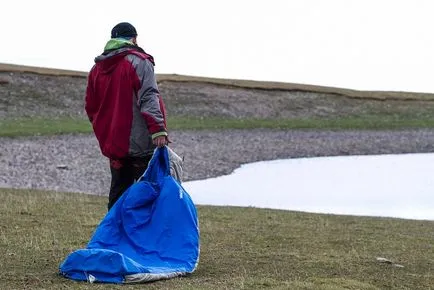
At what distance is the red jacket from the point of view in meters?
9.43

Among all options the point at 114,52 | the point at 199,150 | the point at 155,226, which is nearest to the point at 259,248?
the point at 155,226

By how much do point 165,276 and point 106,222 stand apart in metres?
0.96

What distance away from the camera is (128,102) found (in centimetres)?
956

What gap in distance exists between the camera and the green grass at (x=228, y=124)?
139 ft

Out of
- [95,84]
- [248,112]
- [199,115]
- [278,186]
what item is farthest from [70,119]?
[95,84]

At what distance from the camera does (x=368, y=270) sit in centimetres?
1008

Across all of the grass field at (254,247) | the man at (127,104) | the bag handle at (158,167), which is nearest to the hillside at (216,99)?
the grass field at (254,247)

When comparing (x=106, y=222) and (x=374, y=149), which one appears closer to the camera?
(x=106, y=222)

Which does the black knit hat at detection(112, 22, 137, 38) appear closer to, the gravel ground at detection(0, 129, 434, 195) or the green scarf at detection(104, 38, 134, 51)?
the green scarf at detection(104, 38, 134, 51)

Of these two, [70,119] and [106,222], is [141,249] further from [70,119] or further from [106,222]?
[70,119]

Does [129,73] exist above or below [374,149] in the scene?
above

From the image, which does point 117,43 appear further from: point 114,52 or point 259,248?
point 259,248

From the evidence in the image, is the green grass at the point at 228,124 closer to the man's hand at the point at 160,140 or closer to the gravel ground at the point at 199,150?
the gravel ground at the point at 199,150

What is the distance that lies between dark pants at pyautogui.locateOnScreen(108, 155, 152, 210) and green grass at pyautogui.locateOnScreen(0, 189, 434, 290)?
1064mm
